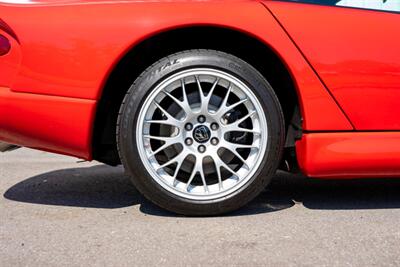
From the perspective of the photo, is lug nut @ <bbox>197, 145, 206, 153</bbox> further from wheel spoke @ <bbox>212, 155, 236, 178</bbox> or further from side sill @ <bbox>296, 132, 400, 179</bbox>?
side sill @ <bbox>296, 132, 400, 179</bbox>

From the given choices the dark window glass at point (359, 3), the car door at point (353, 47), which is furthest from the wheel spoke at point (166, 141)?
the dark window glass at point (359, 3)

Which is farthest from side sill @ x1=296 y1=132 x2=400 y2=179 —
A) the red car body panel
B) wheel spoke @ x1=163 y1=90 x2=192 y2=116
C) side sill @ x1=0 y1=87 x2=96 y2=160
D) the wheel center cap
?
side sill @ x1=0 y1=87 x2=96 y2=160

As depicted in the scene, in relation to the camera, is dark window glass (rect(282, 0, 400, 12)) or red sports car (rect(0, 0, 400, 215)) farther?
dark window glass (rect(282, 0, 400, 12))

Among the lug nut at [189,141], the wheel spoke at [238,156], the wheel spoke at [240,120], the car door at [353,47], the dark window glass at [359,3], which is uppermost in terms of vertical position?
the dark window glass at [359,3]

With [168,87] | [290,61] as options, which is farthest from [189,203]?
[290,61]

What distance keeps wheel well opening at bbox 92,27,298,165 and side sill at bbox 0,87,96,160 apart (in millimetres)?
142

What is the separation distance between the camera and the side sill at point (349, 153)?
2719 millimetres

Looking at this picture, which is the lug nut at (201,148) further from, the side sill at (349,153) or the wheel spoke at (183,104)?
the side sill at (349,153)

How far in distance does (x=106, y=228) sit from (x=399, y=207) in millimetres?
1595

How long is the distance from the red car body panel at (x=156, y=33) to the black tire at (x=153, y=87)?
0.47ft

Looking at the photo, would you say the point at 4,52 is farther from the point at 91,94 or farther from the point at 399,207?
the point at 399,207

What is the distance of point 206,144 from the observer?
9.11ft

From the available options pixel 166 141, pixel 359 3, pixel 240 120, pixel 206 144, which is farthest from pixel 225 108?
pixel 359 3

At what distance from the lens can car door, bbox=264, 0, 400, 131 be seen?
2.68 metres
